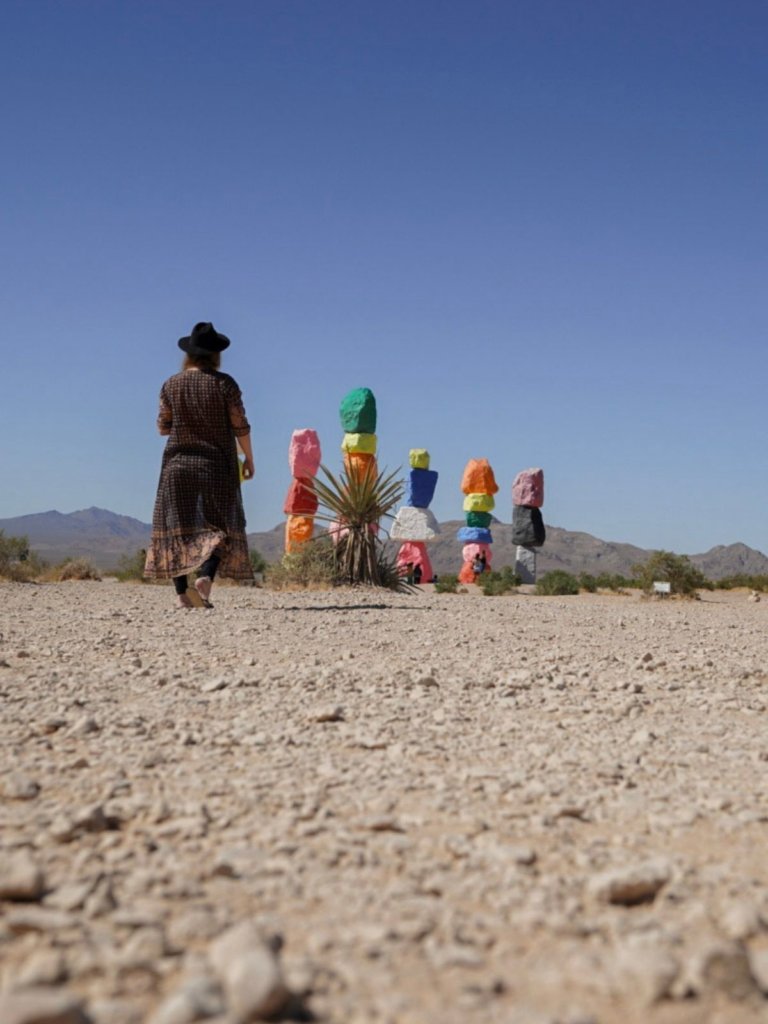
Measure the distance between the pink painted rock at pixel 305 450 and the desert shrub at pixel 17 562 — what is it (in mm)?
8814

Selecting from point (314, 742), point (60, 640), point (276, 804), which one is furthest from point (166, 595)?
point (276, 804)

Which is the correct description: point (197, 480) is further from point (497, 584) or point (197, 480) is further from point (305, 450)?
point (305, 450)

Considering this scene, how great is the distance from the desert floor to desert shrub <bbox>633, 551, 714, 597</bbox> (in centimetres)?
1251

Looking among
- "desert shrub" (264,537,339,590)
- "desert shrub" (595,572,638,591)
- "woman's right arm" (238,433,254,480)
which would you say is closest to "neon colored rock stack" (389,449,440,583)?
"desert shrub" (595,572,638,591)

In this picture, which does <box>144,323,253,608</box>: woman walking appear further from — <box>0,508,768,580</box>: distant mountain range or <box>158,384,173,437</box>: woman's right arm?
<box>0,508,768,580</box>: distant mountain range

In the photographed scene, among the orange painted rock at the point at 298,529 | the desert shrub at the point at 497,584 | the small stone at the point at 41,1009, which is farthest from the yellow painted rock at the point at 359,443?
the small stone at the point at 41,1009

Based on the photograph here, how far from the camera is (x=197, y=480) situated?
801cm

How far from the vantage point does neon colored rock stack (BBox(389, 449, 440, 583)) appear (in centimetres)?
2486

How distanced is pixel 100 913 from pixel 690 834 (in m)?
1.32

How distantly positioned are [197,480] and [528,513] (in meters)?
19.8

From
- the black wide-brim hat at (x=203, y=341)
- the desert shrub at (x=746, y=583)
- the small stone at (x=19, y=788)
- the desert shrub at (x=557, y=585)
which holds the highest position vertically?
the black wide-brim hat at (x=203, y=341)

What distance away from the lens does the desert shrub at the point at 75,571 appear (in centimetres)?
1454

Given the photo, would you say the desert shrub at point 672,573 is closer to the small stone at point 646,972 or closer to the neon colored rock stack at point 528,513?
the neon colored rock stack at point 528,513

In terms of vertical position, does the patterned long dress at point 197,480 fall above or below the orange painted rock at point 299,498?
below
